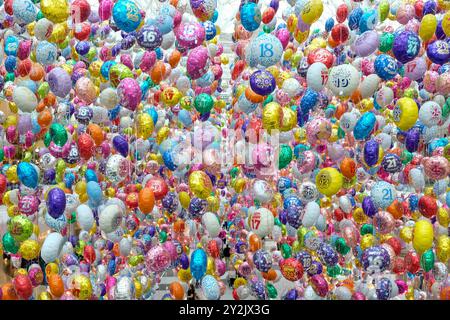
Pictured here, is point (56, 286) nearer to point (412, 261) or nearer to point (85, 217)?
point (85, 217)

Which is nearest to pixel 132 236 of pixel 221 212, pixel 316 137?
pixel 221 212

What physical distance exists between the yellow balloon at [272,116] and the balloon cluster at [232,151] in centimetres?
1

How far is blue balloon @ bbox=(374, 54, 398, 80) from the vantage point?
10.3 feet

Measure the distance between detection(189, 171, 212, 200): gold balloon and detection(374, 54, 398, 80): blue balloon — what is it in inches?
51.2

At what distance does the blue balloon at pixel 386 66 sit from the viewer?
→ 3.14 metres

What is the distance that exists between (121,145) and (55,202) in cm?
71

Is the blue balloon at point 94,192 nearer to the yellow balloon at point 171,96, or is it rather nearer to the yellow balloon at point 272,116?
the yellow balloon at point 171,96

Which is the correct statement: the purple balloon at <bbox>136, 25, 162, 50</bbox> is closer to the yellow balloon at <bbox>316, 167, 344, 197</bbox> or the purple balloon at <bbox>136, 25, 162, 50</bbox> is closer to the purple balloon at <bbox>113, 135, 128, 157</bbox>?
the purple balloon at <bbox>113, 135, 128, 157</bbox>

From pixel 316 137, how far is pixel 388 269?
975 millimetres

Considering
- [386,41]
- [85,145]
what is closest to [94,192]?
[85,145]

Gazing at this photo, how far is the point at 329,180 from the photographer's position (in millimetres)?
3195

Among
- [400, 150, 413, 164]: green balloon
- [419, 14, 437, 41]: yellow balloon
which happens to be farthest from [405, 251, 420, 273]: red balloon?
[419, 14, 437, 41]: yellow balloon

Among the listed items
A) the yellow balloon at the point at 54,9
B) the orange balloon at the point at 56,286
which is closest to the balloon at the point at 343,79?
the yellow balloon at the point at 54,9
